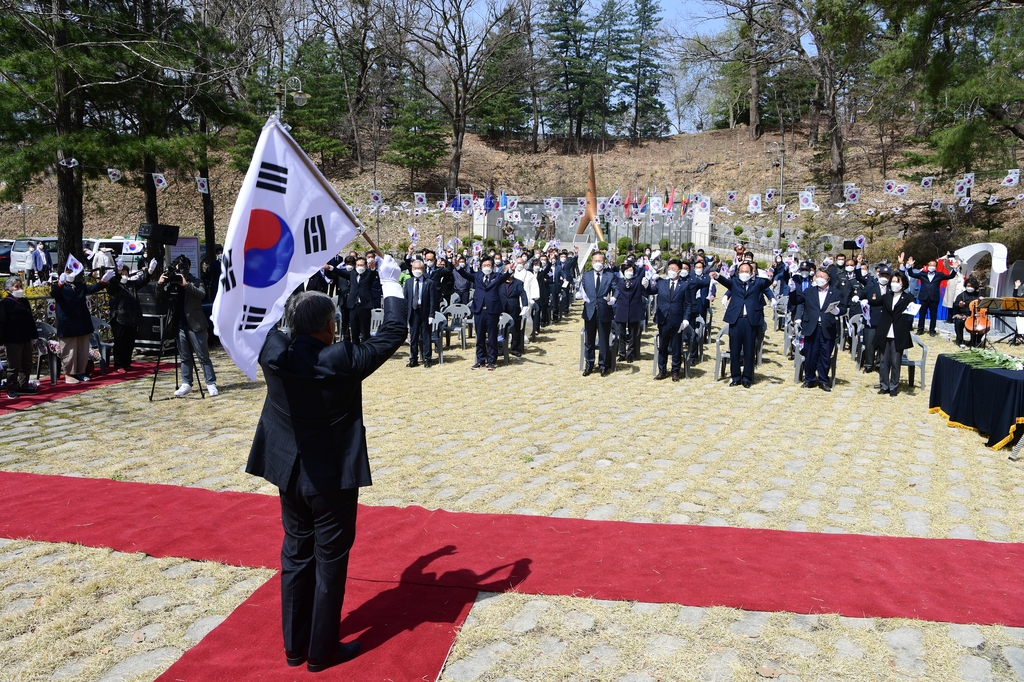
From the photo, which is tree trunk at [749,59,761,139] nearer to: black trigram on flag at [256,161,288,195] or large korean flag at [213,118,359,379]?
large korean flag at [213,118,359,379]

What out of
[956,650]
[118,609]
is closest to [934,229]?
[956,650]

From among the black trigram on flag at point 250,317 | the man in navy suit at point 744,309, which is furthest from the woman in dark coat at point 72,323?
the man in navy suit at point 744,309

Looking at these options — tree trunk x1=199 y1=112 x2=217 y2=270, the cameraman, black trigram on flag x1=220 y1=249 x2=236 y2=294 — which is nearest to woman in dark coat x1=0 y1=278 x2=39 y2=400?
the cameraman

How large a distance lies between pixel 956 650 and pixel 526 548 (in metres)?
2.69

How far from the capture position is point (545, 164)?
58875 millimetres

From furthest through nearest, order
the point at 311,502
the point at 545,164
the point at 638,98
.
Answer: the point at 638,98
the point at 545,164
the point at 311,502

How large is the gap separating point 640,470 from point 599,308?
5.57m

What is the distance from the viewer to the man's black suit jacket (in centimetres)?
358

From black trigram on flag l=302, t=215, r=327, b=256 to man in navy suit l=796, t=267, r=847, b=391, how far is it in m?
9.26

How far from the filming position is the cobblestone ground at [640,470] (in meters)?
4.09

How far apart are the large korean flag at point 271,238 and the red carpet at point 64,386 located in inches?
299

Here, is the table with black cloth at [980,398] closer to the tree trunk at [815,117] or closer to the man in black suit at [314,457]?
the man in black suit at [314,457]

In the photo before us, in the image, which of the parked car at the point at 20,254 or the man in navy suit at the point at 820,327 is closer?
the man in navy suit at the point at 820,327

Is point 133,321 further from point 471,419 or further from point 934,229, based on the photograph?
point 934,229
